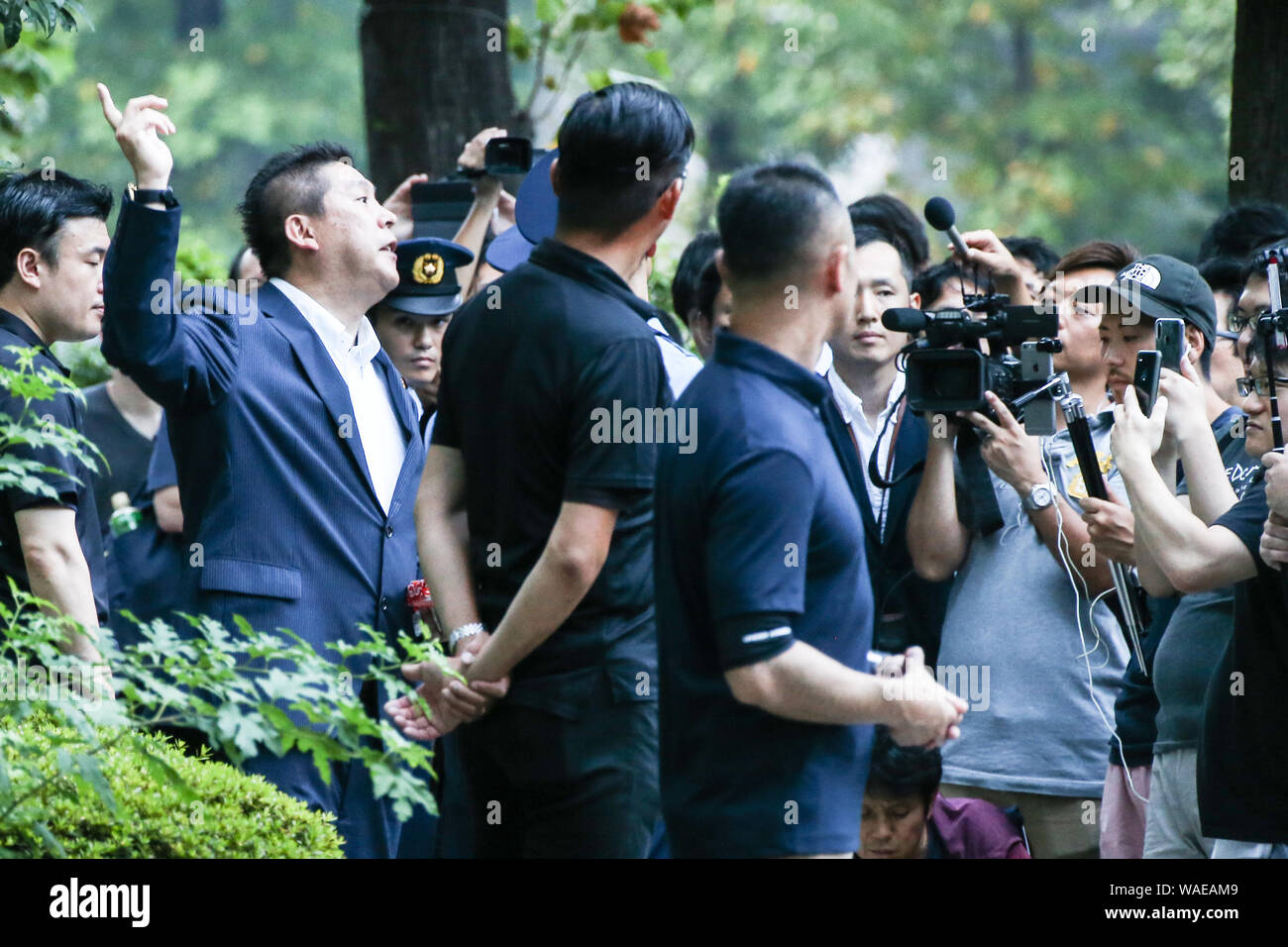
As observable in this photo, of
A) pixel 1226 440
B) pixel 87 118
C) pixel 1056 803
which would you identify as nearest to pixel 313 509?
pixel 1056 803

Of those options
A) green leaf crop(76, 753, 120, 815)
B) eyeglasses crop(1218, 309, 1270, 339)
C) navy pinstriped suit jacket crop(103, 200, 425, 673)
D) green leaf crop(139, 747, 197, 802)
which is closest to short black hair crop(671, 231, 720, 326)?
navy pinstriped suit jacket crop(103, 200, 425, 673)

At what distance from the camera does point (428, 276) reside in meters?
5.85

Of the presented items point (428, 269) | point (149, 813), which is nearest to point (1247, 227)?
point (428, 269)

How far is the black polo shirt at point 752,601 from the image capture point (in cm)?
319

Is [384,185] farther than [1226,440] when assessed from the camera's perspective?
Yes

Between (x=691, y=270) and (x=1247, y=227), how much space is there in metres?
1.85

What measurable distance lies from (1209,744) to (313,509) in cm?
233

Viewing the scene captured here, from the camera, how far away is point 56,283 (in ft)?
16.2

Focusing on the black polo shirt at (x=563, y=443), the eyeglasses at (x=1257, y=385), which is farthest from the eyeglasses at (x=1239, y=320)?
the black polo shirt at (x=563, y=443)

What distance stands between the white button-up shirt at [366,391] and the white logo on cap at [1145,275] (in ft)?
6.80

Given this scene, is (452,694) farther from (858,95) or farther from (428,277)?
(858,95)

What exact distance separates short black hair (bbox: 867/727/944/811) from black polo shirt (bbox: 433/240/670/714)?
1.31 metres
